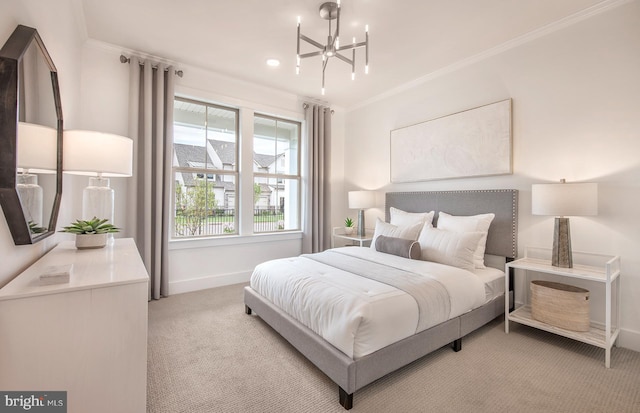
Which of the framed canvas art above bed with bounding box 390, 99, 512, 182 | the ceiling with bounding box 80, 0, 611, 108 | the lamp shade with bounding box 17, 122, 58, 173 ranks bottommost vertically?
the lamp shade with bounding box 17, 122, 58, 173

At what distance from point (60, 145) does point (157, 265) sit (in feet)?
6.19

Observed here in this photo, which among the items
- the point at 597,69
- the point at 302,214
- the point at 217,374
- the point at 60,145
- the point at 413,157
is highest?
the point at 597,69

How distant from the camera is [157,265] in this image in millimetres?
3246

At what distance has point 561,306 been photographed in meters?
2.26

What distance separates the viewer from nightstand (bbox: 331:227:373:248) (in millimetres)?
4168

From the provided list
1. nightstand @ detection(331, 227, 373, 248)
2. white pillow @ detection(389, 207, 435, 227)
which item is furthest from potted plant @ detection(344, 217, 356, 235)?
white pillow @ detection(389, 207, 435, 227)

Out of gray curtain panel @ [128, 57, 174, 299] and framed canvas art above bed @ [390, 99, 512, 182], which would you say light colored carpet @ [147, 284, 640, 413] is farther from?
framed canvas art above bed @ [390, 99, 512, 182]

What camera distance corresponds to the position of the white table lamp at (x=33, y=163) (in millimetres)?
1219

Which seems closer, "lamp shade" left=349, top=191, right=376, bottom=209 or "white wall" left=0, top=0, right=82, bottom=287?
"white wall" left=0, top=0, right=82, bottom=287

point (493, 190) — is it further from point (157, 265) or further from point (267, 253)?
point (157, 265)

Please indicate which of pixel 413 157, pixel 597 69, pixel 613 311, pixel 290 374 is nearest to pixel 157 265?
pixel 290 374

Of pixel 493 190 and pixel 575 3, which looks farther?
pixel 493 190

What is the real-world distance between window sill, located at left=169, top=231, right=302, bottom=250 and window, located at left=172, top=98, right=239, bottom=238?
16 cm

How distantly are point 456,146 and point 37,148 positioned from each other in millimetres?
3648
